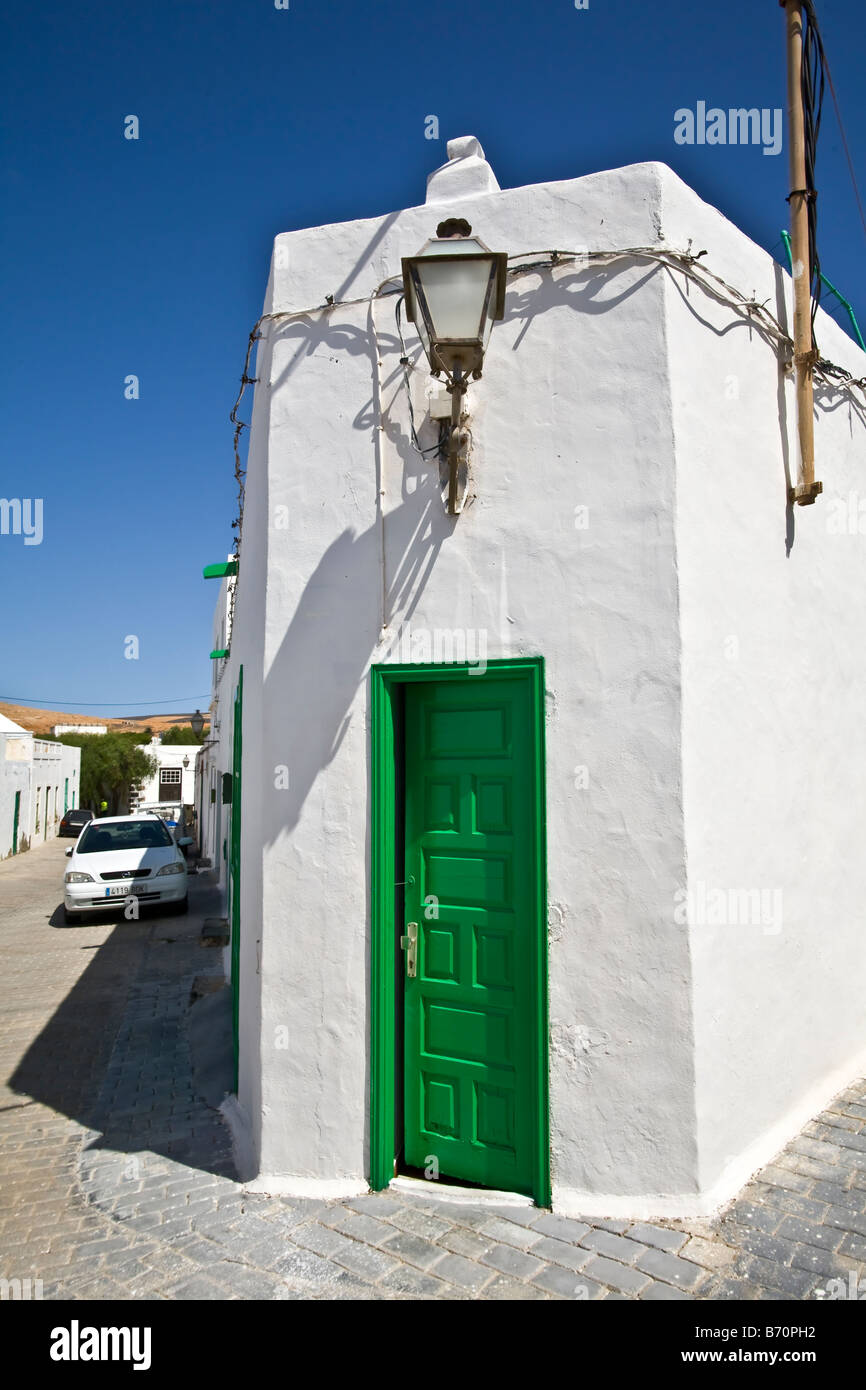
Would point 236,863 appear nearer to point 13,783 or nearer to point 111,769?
point 13,783

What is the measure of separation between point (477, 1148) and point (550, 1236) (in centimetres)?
52

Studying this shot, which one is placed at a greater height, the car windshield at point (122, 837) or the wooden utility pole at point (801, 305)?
the wooden utility pole at point (801, 305)

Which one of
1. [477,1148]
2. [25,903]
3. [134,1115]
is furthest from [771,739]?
[25,903]

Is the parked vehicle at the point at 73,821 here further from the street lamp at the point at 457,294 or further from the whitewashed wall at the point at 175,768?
the street lamp at the point at 457,294

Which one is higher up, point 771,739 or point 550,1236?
point 771,739

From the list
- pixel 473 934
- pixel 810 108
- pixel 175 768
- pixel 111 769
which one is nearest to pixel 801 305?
pixel 810 108

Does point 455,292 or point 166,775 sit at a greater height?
point 455,292

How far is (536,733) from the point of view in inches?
152

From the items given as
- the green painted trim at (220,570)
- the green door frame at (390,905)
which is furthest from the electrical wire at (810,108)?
the green painted trim at (220,570)

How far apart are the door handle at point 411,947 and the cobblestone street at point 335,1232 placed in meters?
0.95

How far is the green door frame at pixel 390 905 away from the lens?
3750mm

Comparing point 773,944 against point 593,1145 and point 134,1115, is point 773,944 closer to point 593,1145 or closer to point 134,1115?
point 593,1145

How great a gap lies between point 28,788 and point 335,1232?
1028 inches

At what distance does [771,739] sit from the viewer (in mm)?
4422
